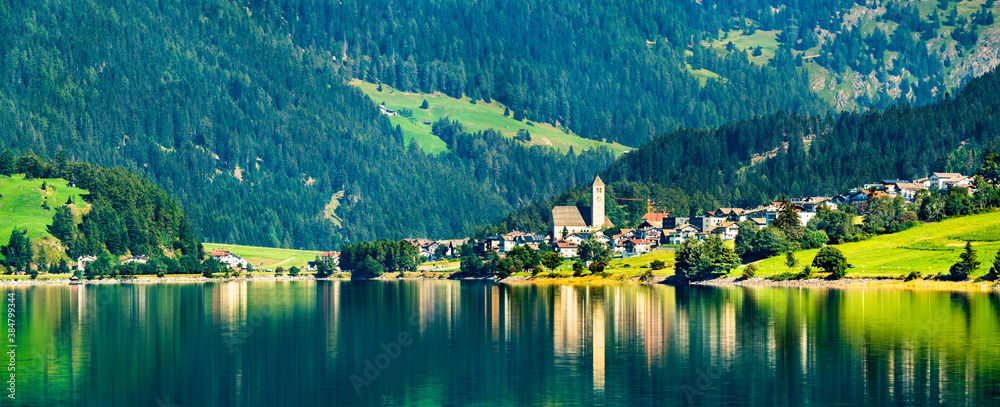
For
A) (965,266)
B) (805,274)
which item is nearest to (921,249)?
(805,274)

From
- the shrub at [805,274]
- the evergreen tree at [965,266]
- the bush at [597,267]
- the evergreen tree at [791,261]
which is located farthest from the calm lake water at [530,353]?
the bush at [597,267]

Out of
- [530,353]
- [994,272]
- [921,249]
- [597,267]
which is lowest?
[530,353]

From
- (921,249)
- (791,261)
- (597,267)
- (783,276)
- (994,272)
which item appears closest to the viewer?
(994,272)

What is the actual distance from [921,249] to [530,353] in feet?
313

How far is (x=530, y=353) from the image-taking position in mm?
75250

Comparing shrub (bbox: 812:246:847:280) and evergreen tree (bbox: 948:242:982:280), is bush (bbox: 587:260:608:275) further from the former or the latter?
evergreen tree (bbox: 948:242:982:280)

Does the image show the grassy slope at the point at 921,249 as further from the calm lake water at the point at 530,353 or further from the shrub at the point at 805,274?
the calm lake water at the point at 530,353

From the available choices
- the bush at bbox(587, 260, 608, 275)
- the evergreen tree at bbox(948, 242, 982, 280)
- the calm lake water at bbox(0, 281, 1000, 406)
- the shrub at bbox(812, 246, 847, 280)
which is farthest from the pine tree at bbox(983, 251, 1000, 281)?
the bush at bbox(587, 260, 608, 275)

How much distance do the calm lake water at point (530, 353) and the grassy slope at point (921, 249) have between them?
23.3 meters

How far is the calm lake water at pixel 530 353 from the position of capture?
58500mm

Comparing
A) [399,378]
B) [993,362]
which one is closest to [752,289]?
[993,362]

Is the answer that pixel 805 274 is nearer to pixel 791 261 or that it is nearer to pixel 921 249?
pixel 791 261

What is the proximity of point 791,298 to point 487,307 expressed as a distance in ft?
106

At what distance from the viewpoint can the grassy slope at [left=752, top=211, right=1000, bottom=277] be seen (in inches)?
5571
